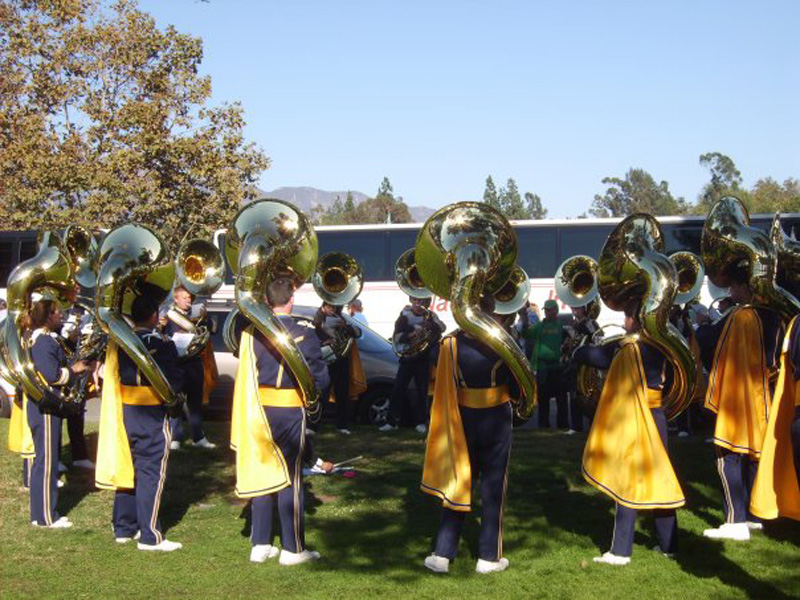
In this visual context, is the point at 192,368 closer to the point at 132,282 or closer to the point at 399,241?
the point at 132,282

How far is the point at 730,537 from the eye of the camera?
7492 mm

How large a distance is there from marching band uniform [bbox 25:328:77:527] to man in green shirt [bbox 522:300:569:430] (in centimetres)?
706

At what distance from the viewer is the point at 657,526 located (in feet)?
23.2

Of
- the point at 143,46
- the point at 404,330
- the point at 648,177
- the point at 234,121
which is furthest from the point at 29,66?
the point at 648,177

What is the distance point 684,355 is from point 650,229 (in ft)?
3.11

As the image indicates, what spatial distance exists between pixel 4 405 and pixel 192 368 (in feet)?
17.1

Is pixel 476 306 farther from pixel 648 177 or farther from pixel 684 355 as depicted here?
pixel 648 177

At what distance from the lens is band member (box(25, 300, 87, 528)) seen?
26.0 feet

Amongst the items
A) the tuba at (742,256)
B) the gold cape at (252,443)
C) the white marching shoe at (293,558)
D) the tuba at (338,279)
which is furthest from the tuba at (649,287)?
the tuba at (338,279)

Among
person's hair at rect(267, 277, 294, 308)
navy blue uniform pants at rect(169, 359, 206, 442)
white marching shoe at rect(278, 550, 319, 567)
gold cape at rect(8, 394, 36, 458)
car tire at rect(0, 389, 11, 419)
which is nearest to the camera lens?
white marching shoe at rect(278, 550, 319, 567)

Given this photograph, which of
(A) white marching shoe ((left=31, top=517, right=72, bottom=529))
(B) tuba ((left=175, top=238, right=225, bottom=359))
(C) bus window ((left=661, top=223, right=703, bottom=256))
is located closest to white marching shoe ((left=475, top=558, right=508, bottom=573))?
(A) white marching shoe ((left=31, top=517, right=72, bottom=529))

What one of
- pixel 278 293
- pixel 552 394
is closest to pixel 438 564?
pixel 278 293

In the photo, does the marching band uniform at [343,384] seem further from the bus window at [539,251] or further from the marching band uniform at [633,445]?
the bus window at [539,251]

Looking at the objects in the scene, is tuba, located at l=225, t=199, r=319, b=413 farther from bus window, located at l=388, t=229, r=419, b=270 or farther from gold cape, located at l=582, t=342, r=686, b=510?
bus window, located at l=388, t=229, r=419, b=270
